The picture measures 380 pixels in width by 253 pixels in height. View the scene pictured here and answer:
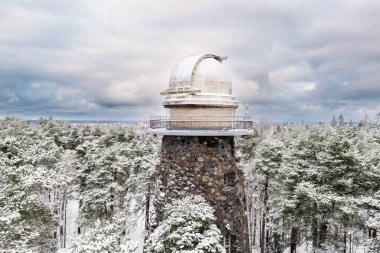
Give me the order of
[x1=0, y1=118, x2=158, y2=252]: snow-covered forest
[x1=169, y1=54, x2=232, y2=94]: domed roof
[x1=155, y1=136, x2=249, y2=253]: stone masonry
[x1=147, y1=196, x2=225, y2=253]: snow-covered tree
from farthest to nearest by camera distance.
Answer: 1. [x1=169, y1=54, x2=232, y2=94]: domed roof
2. [x1=155, y1=136, x2=249, y2=253]: stone masonry
3. [x1=0, y1=118, x2=158, y2=252]: snow-covered forest
4. [x1=147, y1=196, x2=225, y2=253]: snow-covered tree

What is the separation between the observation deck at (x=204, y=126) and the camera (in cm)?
1472

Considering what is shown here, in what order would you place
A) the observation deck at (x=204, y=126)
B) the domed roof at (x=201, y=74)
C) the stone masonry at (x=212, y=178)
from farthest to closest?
the domed roof at (x=201, y=74) < the stone masonry at (x=212, y=178) < the observation deck at (x=204, y=126)

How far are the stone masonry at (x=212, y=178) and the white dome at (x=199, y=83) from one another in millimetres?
1595

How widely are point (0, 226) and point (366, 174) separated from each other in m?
18.0

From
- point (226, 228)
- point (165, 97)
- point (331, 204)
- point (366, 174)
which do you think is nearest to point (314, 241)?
point (331, 204)

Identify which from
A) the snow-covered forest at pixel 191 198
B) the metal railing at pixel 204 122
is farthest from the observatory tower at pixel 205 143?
the snow-covered forest at pixel 191 198

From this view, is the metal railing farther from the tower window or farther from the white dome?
the tower window

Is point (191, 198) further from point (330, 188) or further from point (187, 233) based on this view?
point (330, 188)

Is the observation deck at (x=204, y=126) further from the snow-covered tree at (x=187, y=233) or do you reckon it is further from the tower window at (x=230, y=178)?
the snow-covered tree at (x=187, y=233)

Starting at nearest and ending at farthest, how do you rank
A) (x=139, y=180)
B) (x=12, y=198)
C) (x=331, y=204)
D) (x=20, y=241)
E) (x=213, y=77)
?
(x=20, y=241)
(x=12, y=198)
(x=213, y=77)
(x=331, y=204)
(x=139, y=180)

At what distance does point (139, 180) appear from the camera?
79.3ft

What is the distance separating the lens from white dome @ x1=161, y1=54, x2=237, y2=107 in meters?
15.0

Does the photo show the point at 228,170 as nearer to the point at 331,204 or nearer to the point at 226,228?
the point at 226,228

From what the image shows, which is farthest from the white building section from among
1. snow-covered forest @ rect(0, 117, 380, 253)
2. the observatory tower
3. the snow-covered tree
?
the snow-covered tree
